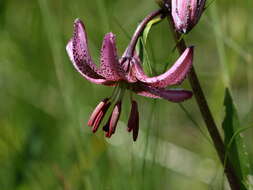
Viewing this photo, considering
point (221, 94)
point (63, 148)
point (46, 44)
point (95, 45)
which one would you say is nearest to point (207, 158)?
point (221, 94)

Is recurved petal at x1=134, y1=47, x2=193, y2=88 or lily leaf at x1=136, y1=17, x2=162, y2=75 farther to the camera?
lily leaf at x1=136, y1=17, x2=162, y2=75

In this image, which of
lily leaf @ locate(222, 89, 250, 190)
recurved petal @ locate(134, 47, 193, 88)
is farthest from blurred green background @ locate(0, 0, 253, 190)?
recurved petal @ locate(134, 47, 193, 88)

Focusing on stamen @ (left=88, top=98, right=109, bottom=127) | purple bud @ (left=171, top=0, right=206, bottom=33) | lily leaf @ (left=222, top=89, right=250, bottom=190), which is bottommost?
lily leaf @ (left=222, top=89, right=250, bottom=190)

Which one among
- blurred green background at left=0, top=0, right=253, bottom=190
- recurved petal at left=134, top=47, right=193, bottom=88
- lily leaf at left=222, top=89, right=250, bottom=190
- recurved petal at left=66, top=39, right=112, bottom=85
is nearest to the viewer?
recurved petal at left=134, top=47, right=193, bottom=88

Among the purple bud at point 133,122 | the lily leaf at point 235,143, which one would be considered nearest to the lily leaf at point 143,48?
the purple bud at point 133,122

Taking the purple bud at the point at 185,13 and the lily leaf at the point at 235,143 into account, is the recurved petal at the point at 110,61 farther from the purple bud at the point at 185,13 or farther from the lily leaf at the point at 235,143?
the lily leaf at the point at 235,143

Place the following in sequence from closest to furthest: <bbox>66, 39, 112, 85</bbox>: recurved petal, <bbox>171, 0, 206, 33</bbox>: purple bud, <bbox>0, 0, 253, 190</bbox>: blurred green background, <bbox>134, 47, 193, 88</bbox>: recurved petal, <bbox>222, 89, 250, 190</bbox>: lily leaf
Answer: <bbox>134, 47, 193, 88</bbox>: recurved petal → <bbox>171, 0, 206, 33</bbox>: purple bud → <bbox>66, 39, 112, 85</bbox>: recurved petal → <bbox>222, 89, 250, 190</bbox>: lily leaf → <bbox>0, 0, 253, 190</bbox>: blurred green background

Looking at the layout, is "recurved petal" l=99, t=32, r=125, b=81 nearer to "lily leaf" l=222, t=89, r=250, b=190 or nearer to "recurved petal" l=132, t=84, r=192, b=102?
"recurved petal" l=132, t=84, r=192, b=102
